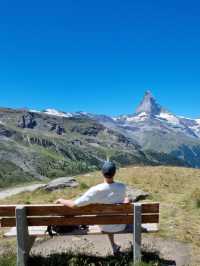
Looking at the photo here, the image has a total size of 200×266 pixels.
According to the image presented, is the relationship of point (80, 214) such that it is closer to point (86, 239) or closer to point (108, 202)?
point (108, 202)

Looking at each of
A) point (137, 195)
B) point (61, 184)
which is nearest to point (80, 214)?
point (137, 195)

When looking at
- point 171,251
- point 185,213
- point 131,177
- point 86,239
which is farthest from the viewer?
point 131,177

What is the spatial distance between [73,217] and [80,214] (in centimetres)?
21

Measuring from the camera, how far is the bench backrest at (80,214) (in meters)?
10.1

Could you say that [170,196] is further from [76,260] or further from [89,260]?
[76,260]

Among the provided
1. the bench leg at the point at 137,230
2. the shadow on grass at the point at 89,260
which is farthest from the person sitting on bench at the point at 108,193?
the shadow on grass at the point at 89,260

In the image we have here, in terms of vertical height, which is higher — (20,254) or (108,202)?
(108,202)

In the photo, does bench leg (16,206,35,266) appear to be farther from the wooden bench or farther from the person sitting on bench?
the person sitting on bench

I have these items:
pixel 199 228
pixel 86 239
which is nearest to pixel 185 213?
pixel 199 228

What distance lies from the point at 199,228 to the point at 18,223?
754 cm

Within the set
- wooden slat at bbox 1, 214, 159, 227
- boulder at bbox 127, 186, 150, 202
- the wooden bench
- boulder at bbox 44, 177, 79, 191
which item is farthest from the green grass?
boulder at bbox 44, 177, 79, 191

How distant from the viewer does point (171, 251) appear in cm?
1249

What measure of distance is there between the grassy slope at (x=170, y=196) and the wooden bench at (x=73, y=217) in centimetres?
212

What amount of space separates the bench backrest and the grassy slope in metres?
2.32
